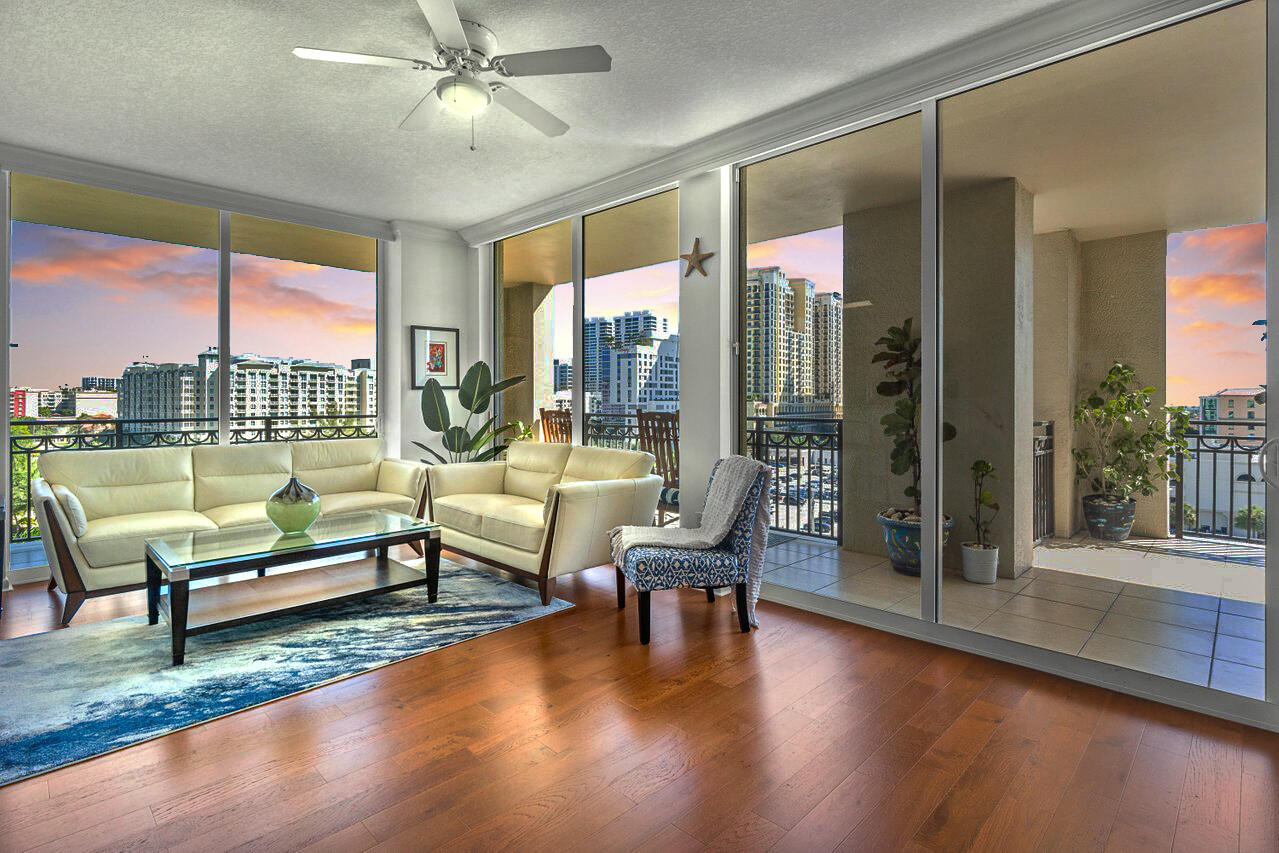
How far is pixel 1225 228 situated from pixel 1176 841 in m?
2.14

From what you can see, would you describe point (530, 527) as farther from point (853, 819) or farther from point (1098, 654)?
point (1098, 654)

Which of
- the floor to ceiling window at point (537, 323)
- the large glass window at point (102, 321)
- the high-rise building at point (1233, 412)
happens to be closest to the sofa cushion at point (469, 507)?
the floor to ceiling window at point (537, 323)

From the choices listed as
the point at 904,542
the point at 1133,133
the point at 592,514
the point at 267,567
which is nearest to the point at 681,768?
the point at 904,542

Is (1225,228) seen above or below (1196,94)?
below

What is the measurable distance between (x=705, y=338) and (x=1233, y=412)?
102 inches

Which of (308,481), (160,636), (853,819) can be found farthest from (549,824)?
(308,481)

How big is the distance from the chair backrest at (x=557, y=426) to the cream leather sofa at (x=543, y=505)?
54 centimetres

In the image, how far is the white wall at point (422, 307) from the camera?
5.99 m

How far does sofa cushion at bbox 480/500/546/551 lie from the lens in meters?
3.86

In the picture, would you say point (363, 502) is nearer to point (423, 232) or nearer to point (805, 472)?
point (423, 232)

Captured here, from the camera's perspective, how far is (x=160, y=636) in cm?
319

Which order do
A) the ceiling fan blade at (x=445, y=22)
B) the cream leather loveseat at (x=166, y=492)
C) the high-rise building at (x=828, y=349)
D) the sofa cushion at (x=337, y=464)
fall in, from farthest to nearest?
the sofa cushion at (x=337, y=464) < the high-rise building at (x=828, y=349) < the cream leather loveseat at (x=166, y=492) < the ceiling fan blade at (x=445, y=22)

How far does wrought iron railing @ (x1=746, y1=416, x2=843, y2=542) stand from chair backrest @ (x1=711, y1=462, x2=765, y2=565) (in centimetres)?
50

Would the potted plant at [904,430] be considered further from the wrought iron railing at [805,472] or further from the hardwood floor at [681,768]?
the hardwood floor at [681,768]
